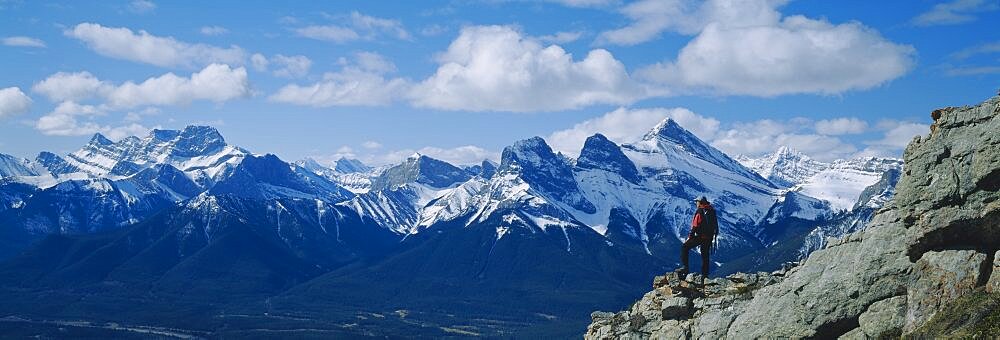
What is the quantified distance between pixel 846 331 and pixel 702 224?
13088 mm

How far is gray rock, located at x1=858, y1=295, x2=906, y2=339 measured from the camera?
119 ft

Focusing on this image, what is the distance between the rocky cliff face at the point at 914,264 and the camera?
3591 cm

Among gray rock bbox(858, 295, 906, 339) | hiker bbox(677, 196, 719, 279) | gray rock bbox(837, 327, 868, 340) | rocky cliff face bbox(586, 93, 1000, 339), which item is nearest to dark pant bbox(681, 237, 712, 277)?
hiker bbox(677, 196, 719, 279)

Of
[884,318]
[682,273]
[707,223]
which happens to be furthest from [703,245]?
[884,318]

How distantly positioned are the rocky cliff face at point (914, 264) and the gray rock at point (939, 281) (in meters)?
0.04

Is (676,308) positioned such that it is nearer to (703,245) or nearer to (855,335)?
(703,245)

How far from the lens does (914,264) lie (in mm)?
38094

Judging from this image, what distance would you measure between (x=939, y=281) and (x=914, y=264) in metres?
1.89

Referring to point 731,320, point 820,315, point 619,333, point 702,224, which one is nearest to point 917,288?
point 820,315

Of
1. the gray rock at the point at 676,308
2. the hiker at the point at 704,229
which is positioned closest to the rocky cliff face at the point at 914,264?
the gray rock at the point at 676,308

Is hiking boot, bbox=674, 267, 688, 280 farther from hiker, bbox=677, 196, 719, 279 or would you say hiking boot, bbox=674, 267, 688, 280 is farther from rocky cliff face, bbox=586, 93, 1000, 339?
rocky cliff face, bbox=586, 93, 1000, 339

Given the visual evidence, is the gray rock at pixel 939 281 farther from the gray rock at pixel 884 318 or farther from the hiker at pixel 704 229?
the hiker at pixel 704 229

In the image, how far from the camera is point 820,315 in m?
39.6

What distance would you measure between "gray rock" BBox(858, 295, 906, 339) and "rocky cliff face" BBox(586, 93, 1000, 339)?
0.04m
